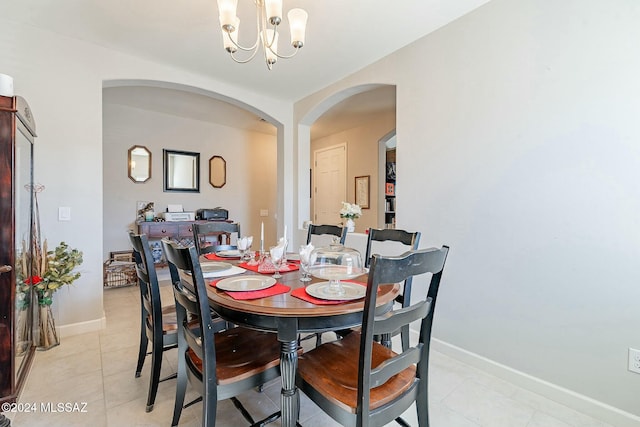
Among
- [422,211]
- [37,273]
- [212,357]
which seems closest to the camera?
[212,357]

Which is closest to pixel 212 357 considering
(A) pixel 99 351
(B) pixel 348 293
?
(B) pixel 348 293

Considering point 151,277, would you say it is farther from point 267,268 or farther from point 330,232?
point 330,232

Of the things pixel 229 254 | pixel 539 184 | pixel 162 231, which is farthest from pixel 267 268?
pixel 162 231

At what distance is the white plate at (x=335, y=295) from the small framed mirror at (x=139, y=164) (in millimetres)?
4278

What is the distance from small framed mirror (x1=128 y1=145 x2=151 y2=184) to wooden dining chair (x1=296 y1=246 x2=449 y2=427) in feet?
14.5

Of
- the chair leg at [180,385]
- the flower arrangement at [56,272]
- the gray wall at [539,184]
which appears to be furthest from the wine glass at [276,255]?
the flower arrangement at [56,272]

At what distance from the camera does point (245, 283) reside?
1.43m

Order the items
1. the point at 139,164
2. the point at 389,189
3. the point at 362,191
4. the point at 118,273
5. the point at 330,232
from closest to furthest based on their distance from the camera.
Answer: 1. the point at 330,232
2. the point at 118,273
3. the point at 139,164
4. the point at 362,191
5. the point at 389,189

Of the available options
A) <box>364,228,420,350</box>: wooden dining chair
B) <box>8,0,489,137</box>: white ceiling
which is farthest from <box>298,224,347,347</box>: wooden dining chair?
<box>8,0,489,137</box>: white ceiling

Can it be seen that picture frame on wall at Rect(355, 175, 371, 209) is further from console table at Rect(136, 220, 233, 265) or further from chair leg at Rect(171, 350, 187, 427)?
chair leg at Rect(171, 350, 187, 427)

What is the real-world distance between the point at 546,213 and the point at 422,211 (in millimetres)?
881

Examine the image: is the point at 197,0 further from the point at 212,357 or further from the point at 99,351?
the point at 99,351

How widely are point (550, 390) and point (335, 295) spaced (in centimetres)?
163

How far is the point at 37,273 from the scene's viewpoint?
2.31 meters
